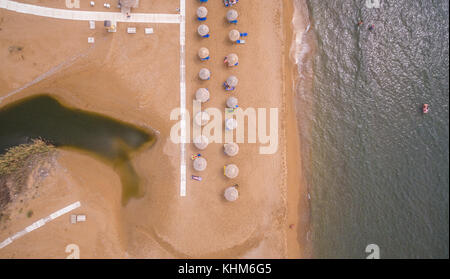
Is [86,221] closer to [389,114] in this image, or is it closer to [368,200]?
[368,200]

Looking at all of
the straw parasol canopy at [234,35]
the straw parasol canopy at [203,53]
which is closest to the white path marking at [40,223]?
the straw parasol canopy at [203,53]

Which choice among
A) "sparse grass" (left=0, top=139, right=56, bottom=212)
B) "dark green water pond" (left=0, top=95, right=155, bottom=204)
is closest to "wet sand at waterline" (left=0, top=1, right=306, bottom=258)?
"dark green water pond" (left=0, top=95, right=155, bottom=204)

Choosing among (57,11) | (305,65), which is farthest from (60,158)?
(305,65)

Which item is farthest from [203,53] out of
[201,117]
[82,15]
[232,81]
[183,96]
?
[82,15]

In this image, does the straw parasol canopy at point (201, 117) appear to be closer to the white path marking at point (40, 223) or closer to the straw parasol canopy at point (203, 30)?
the straw parasol canopy at point (203, 30)

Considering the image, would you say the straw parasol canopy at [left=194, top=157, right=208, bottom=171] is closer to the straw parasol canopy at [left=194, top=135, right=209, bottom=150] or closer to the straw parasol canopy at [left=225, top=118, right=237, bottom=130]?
the straw parasol canopy at [left=194, top=135, right=209, bottom=150]
